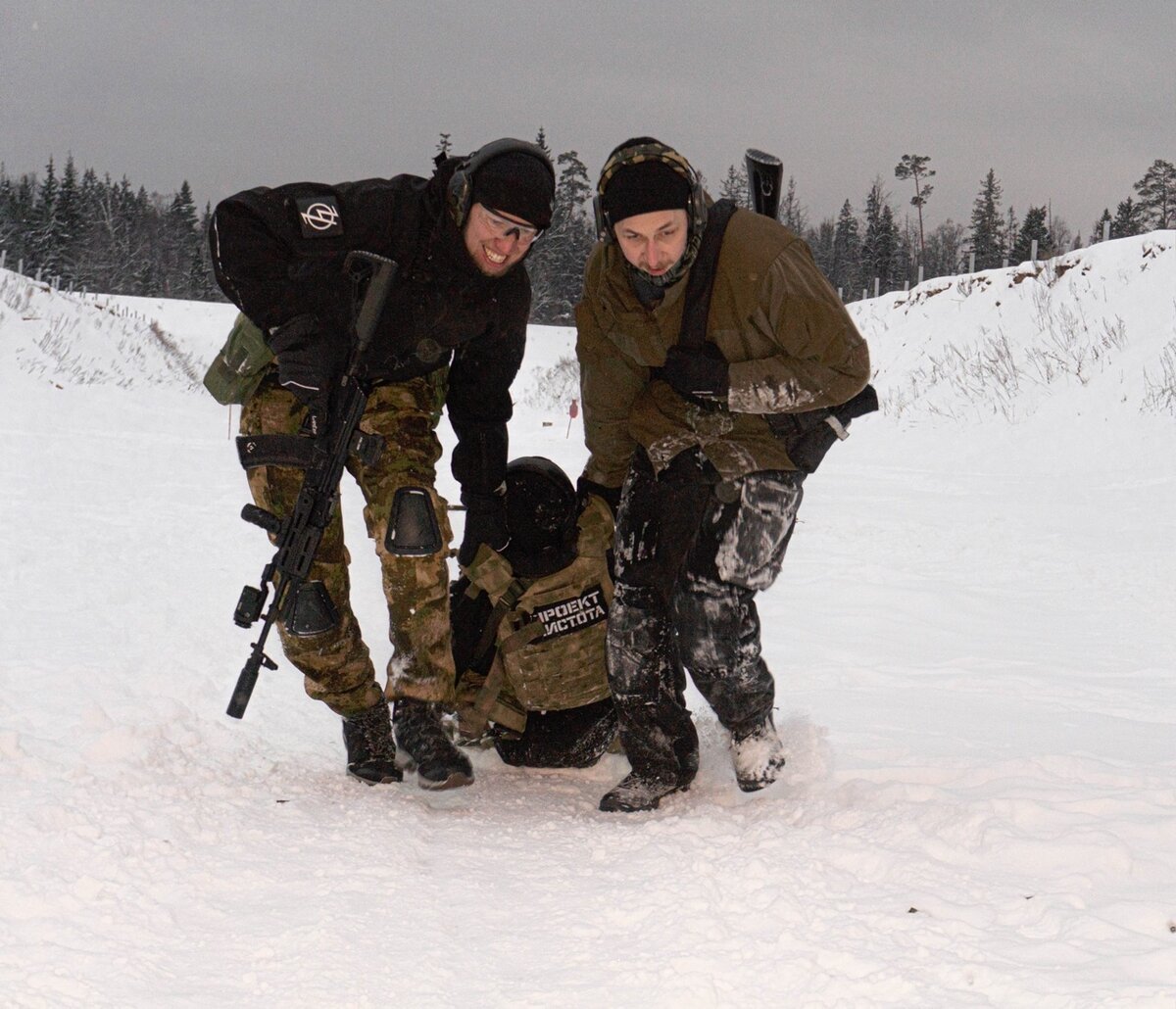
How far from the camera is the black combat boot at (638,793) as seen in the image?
324cm

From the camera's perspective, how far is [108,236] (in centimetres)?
7050

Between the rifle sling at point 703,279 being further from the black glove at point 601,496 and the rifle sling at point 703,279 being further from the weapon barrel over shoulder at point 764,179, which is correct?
the black glove at point 601,496

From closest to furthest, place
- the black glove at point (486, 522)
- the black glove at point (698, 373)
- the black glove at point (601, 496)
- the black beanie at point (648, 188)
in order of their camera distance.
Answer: the black beanie at point (648, 188), the black glove at point (698, 373), the black glove at point (486, 522), the black glove at point (601, 496)

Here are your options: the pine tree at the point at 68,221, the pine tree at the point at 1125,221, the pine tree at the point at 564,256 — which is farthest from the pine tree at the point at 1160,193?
the pine tree at the point at 68,221

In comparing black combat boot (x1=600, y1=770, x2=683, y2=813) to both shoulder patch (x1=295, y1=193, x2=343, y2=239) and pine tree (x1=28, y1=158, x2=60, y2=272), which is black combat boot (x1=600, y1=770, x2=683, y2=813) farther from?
pine tree (x1=28, y1=158, x2=60, y2=272)

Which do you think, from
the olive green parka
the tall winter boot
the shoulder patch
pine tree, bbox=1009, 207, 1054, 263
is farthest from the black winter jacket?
pine tree, bbox=1009, 207, 1054, 263

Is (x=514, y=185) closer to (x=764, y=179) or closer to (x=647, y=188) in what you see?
(x=647, y=188)

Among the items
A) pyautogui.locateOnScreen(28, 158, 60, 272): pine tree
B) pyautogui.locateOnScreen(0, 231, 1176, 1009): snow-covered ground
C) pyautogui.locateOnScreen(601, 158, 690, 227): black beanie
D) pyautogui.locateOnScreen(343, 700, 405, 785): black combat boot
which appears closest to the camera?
pyautogui.locateOnScreen(0, 231, 1176, 1009): snow-covered ground

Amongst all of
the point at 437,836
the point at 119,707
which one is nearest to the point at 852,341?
the point at 437,836

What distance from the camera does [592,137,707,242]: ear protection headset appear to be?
2931 millimetres

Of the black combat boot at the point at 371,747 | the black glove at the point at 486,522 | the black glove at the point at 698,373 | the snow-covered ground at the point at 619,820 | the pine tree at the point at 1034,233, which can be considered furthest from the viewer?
the pine tree at the point at 1034,233

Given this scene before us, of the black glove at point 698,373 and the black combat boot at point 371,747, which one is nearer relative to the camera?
the black glove at point 698,373

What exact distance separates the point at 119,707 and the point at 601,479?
1812 millimetres

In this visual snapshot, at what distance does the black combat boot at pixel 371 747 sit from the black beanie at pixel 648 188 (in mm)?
1794
